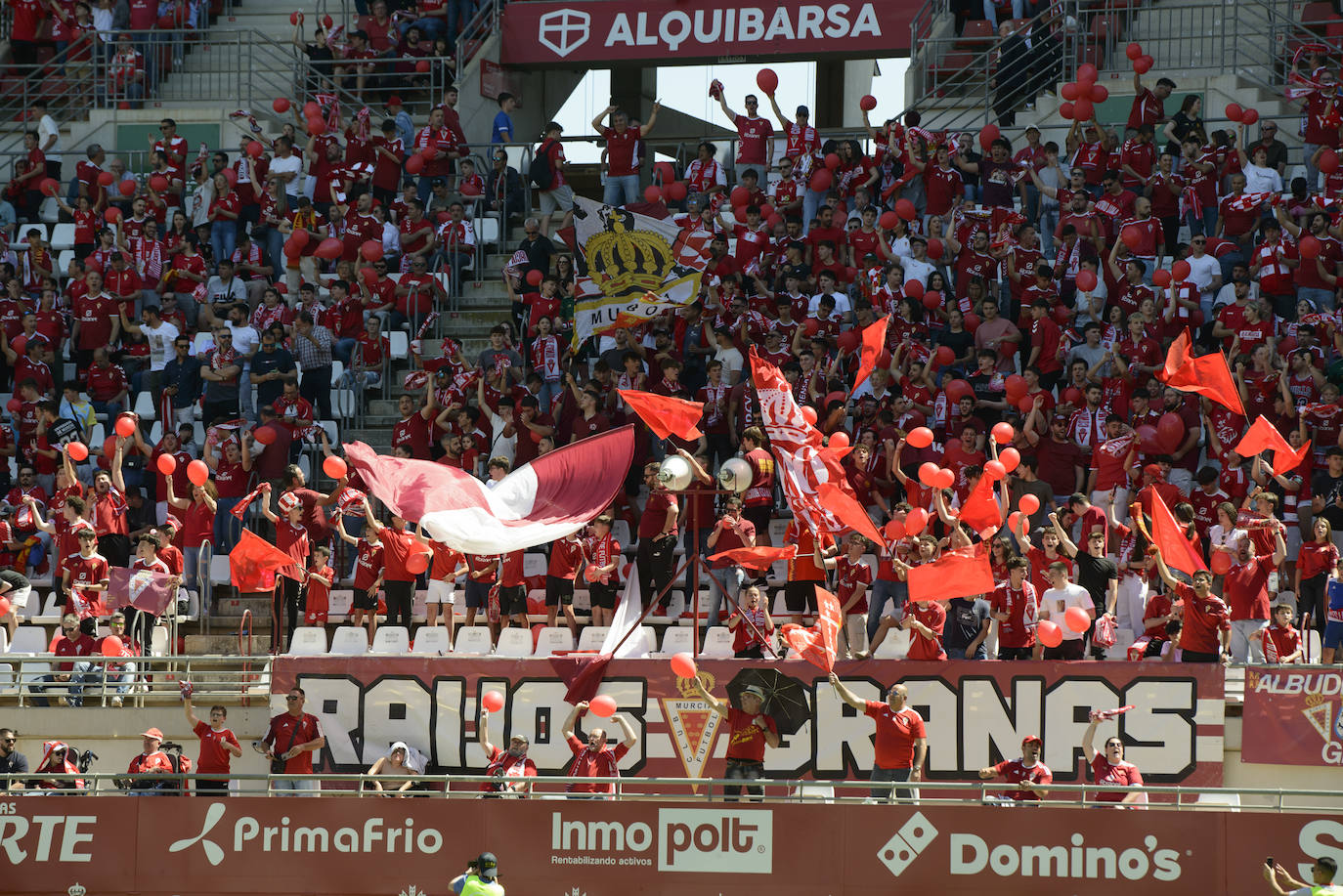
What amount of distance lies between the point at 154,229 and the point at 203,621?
22.2 feet

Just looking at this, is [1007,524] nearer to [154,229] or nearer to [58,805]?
[58,805]

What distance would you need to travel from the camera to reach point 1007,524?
1866 centimetres

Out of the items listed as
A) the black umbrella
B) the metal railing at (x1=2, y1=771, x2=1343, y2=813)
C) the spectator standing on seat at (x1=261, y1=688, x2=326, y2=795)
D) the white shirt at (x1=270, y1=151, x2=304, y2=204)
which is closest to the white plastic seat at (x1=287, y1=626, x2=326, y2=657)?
the spectator standing on seat at (x1=261, y1=688, x2=326, y2=795)

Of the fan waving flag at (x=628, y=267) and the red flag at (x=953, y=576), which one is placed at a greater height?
the fan waving flag at (x=628, y=267)

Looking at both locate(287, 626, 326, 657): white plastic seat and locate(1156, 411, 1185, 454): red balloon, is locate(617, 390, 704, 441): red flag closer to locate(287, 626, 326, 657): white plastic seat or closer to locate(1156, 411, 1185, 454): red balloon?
locate(287, 626, 326, 657): white plastic seat

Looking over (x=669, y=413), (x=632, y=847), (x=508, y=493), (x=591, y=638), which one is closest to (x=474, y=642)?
(x=591, y=638)

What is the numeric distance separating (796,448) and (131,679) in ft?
21.8

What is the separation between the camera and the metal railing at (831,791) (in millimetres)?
14594

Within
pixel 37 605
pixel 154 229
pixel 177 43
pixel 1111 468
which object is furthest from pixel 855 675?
pixel 177 43

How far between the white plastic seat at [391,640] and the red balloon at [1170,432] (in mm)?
7279

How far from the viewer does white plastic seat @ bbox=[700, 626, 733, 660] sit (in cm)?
1744

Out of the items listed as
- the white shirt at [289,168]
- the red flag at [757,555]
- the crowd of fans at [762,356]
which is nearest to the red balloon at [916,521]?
the crowd of fans at [762,356]

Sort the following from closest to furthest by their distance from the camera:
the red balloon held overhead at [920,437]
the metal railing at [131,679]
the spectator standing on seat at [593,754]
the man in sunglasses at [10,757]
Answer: the spectator standing on seat at [593,754] < the man in sunglasses at [10,757] < the metal railing at [131,679] < the red balloon held overhead at [920,437]

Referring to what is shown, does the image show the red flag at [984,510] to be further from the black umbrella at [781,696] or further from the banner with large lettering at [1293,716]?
the banner with large lettering at [1293,716]
